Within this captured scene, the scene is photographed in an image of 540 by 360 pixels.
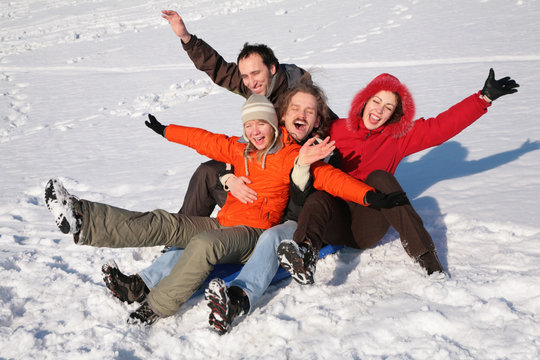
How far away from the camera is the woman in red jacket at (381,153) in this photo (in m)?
2.36

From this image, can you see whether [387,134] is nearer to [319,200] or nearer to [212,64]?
[319,200]

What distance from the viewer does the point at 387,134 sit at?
2.80 m

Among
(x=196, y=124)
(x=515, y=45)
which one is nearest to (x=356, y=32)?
(x=515, y=45)

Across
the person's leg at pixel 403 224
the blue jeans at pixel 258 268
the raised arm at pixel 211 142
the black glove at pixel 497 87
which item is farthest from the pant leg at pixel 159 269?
the black glove at pixel 497 87

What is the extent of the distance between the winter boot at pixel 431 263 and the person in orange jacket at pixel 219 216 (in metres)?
0.34

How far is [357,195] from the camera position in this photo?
2.32 meters

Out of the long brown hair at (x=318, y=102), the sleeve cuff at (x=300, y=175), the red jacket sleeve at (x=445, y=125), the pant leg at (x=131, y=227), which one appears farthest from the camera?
the long brown hair at (x=318, y=102)

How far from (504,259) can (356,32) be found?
795 cm

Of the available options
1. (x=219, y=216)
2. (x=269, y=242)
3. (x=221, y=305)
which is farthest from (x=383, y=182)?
(x=221, y=305)

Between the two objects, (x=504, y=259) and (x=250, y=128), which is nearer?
(x=504, y=259)

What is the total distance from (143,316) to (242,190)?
31.9 inches

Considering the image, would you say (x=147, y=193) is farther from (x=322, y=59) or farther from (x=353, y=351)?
(x=322, y=59)

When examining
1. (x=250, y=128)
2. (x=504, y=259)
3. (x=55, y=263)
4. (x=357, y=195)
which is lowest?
(x=504, y=259)

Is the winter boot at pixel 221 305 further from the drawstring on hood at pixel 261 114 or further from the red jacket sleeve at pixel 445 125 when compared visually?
the red jacket sleeve at pixel 445 125
